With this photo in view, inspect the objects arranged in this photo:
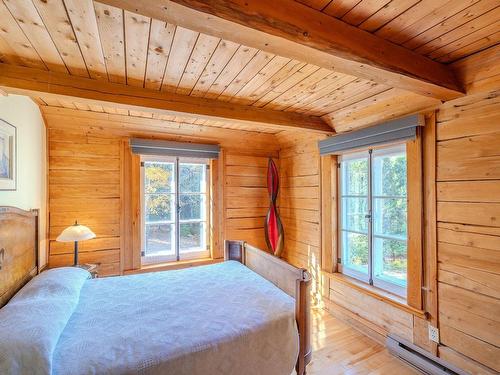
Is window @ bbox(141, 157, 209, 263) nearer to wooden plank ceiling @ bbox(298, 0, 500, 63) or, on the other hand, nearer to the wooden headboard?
the wooden headboard

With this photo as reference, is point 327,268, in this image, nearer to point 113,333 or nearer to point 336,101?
point 336,101

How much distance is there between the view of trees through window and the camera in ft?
10.4

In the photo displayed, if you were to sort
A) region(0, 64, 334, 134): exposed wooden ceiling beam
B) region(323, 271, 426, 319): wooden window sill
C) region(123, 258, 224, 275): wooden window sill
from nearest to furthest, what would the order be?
region(0, 64, 334, 134): exposed wooden ceiling beam, region(323, 271, 426, 319): wooden window sill, region(123, 258, 224, 275): wooden window sill

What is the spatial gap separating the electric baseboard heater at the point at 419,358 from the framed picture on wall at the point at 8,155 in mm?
3147

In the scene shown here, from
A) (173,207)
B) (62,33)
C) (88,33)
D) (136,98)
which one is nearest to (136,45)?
(88,33)

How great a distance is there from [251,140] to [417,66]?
2.30 meters

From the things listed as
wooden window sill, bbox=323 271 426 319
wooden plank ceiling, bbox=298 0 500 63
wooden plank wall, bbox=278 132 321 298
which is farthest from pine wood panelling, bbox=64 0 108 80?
wooden window sill, bbox=323 271 426 319

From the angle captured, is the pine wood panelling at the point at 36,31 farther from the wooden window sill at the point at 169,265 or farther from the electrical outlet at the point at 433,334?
the electrical outlet at the point at 433,334

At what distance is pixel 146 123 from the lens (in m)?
2.85

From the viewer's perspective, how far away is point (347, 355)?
2115 millimetres

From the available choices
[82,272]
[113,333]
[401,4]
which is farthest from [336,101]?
[82,272]

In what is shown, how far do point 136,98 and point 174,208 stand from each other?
63.4 inches

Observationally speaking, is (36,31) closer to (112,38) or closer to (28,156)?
(112,38)

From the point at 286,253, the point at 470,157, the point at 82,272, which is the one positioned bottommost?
the point at 286,253
